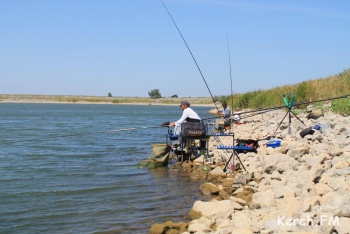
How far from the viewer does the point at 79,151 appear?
17359 millimetres

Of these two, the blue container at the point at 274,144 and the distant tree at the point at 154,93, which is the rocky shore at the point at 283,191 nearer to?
the blue container at the point at 274,144

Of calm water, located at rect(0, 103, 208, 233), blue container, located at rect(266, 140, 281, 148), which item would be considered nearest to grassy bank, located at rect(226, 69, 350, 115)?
blue container, located at rect(266, 140, 281, 148)

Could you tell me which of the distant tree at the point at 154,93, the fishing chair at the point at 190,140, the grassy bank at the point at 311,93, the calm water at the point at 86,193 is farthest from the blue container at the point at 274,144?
the distant tree at the point at 154,93

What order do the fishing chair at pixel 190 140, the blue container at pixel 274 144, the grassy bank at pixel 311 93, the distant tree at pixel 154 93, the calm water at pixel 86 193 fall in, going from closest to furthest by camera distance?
the calm water at pixel 86 193 < the blue container at pixel 274 144 < the fishing chair at pixel 190 140 < the grassy bank at pixel 311 93 < the distant tree at pixel 154 93

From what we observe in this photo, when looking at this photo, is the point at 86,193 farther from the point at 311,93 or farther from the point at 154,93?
the point at 154,93

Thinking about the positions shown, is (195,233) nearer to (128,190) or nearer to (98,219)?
(98,219)

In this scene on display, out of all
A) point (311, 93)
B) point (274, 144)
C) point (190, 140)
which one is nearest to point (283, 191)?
point (274, 144)

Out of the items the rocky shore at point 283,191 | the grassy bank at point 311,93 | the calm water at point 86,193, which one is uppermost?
the grassy bank at point 311,93

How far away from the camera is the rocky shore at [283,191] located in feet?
18.3

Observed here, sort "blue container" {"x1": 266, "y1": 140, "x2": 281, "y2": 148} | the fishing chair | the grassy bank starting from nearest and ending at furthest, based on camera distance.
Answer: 1. "blue container" {"x1": 266, "y1": 140, "x2": 281, "y2": 148}
2. the fishing chair
3. the grassy bank

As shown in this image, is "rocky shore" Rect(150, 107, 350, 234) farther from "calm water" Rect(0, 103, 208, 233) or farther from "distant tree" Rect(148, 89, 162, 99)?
"distant tree" Rect(148, 89, 162, 99)

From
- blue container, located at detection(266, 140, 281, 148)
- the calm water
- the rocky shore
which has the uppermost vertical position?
blue container, located at detection(266, 140, 281, 148)

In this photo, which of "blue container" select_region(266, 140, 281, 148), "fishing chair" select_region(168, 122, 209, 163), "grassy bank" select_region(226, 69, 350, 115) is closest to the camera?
"blue container" select_region(266, 140, 281, 148)

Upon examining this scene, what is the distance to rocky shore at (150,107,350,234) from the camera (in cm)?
557
